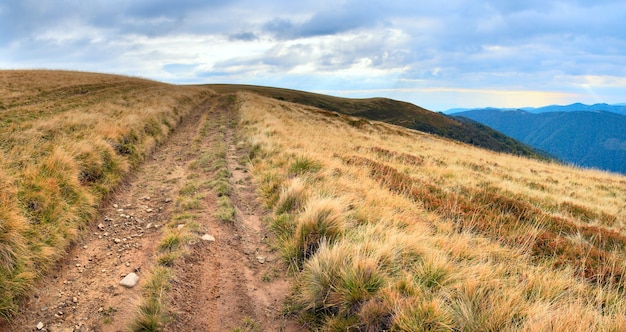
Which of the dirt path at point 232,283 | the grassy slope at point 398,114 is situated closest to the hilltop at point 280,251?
the dirt path at point 232,283

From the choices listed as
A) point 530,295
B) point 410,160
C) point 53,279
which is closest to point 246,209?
point 53,279

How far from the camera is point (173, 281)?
4734 mm

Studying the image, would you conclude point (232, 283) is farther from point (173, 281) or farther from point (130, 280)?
point (130, 280)

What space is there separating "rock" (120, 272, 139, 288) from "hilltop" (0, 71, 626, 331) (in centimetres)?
9

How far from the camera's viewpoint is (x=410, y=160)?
1609 cm

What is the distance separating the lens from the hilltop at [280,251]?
12.6 feet

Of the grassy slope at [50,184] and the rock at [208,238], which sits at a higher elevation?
the grassy slope at [50,184]

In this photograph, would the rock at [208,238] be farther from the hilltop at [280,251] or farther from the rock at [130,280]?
the rock at [130,280]

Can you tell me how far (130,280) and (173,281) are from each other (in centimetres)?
76

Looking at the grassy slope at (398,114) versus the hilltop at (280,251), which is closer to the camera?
the hilltop at (280,251)

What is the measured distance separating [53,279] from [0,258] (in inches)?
29.0

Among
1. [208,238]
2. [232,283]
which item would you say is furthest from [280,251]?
[208,238]

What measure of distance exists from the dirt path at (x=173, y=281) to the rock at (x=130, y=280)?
0.08 m

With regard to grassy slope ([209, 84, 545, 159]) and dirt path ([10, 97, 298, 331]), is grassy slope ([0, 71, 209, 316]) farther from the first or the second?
grassy slope ([209, 84, 545, 159])
